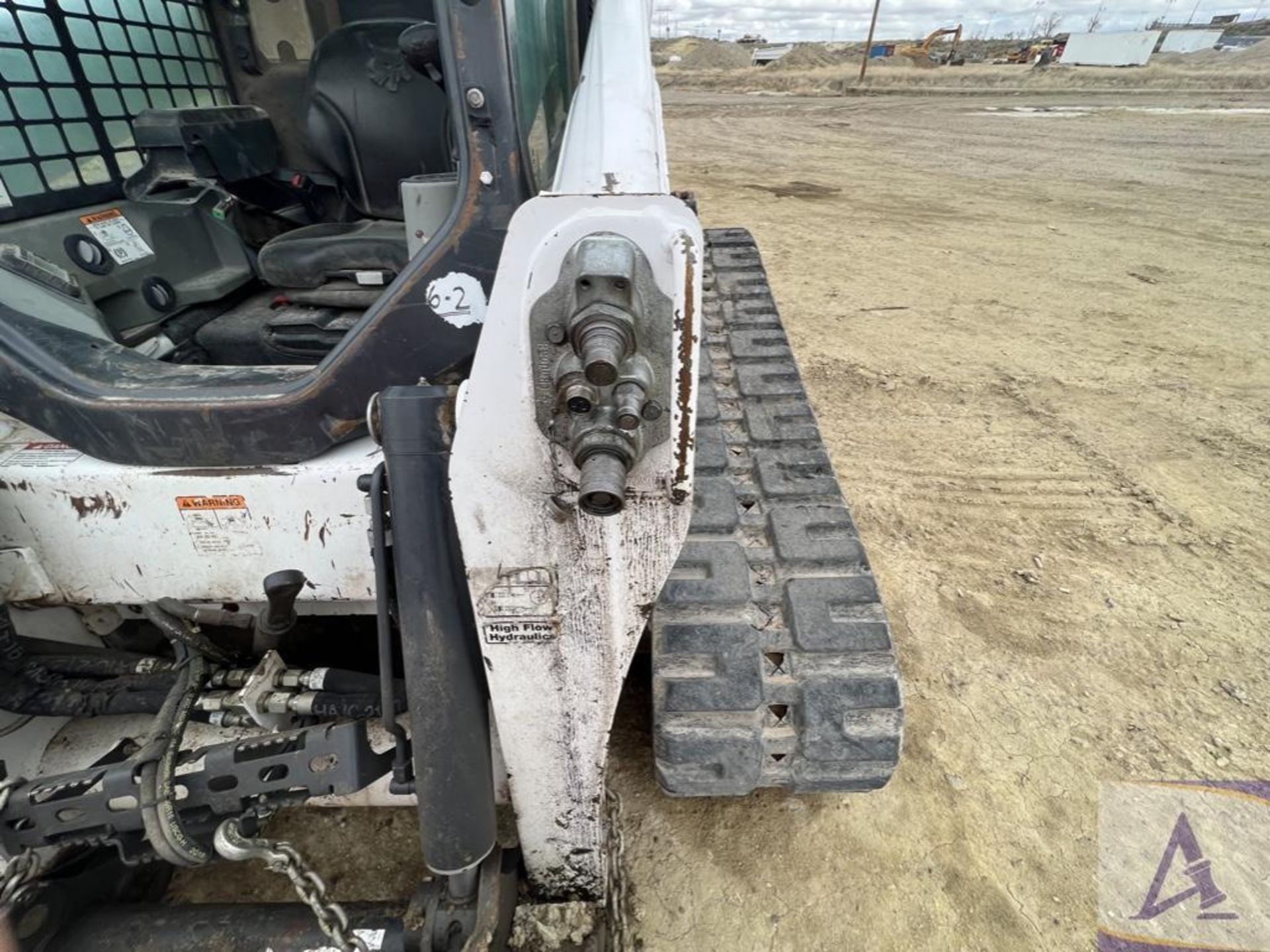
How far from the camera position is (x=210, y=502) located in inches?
47.1

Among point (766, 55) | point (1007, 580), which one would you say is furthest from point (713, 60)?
point (1007, 580)

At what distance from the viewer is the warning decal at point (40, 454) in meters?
1.21

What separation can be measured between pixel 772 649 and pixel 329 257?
1574mm

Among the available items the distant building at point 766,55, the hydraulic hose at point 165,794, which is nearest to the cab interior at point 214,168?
the hydraulic hose at point 165,794

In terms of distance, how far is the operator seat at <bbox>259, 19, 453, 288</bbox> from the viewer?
6.57 ft

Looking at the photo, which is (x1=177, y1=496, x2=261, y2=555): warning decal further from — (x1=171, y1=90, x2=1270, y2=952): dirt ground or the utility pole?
the utility pole

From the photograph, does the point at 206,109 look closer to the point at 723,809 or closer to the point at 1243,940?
the point at 723,809

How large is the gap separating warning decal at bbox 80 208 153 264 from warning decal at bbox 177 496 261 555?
1006 millimetres

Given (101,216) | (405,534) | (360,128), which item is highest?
(360,128)

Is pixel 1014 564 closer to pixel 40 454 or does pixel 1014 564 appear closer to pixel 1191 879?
pixel 1191 879

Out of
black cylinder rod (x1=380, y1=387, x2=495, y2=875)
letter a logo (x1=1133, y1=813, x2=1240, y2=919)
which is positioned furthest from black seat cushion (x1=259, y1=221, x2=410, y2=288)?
letter a logo (x1=1133, y1=813, x2=1240, y2=919)

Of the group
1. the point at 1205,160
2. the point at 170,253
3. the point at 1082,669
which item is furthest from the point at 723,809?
the point at 1205,160

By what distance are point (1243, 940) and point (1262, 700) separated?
2.66ft

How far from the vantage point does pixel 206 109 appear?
2.11 m
